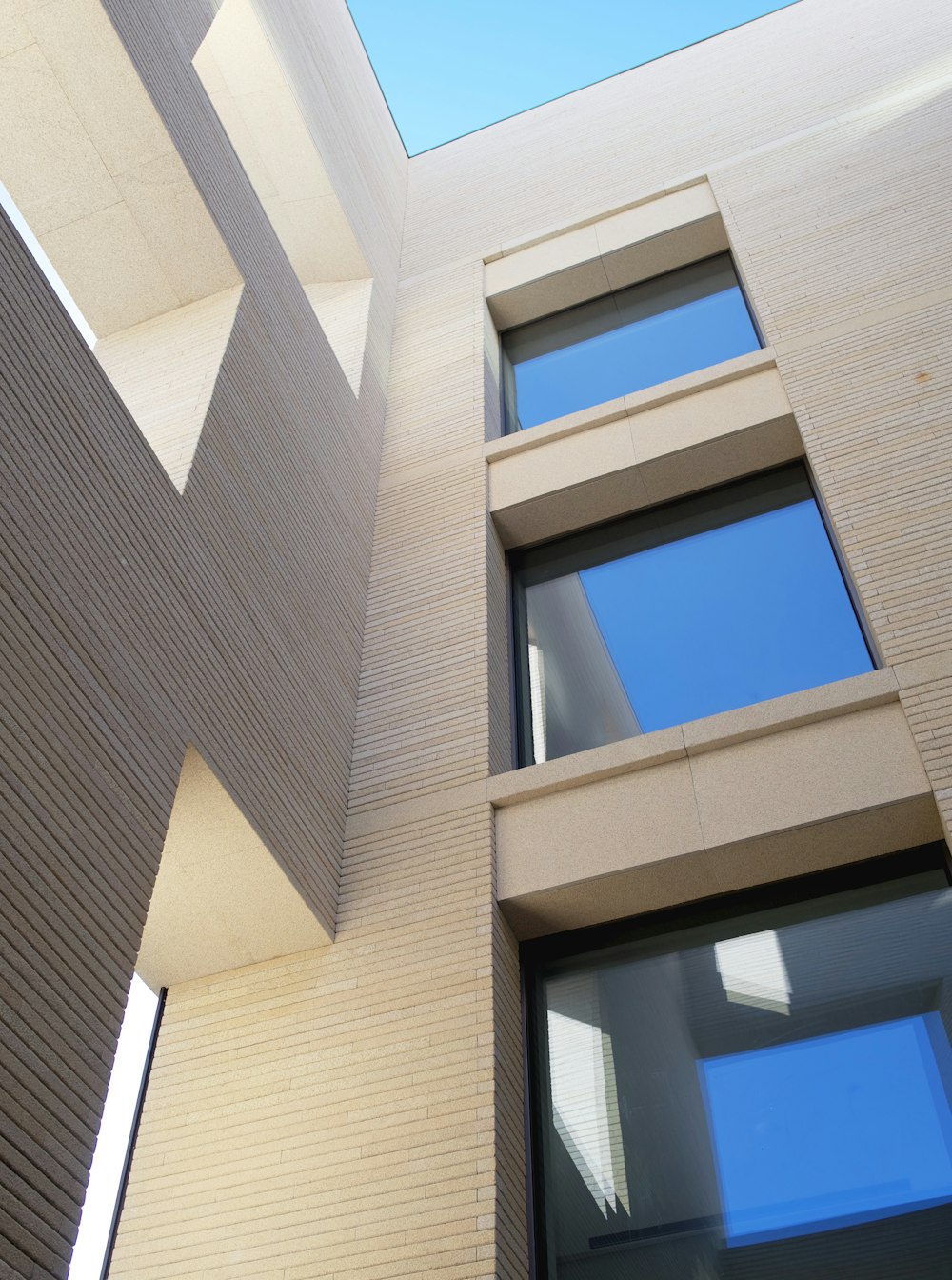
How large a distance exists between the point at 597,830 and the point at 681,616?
80.1 inches

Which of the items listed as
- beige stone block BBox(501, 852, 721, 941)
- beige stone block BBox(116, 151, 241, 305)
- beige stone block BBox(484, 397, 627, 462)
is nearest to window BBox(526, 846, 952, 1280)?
beige stone block BBox(501, 852, 721, 941)

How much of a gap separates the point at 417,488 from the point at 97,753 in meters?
5.05

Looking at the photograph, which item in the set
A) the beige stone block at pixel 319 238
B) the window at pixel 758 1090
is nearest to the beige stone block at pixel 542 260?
the beige stone block at pixel 319 238

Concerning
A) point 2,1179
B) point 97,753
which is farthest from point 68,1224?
point 97,753

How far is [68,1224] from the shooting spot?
407cm

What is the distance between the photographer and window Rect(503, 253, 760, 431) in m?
10.3

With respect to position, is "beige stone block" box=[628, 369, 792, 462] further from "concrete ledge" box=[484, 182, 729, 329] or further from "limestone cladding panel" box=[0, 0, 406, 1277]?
"concrete ledge" box=[484, 182, 729, 329]

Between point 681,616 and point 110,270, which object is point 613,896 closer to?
point 681,616

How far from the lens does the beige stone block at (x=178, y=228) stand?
772 centimetres

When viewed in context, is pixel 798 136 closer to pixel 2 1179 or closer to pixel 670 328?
pixel 670 328

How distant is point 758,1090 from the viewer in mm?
5758

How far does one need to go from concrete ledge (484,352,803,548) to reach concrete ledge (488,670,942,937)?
2.71m

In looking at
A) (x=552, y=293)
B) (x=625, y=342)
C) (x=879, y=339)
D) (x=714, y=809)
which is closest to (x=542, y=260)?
(x=552, y=293)

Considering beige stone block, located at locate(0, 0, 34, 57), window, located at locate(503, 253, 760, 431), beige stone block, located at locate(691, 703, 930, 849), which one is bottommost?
beige stone block, located at locate(691, 703, 930, 849)
